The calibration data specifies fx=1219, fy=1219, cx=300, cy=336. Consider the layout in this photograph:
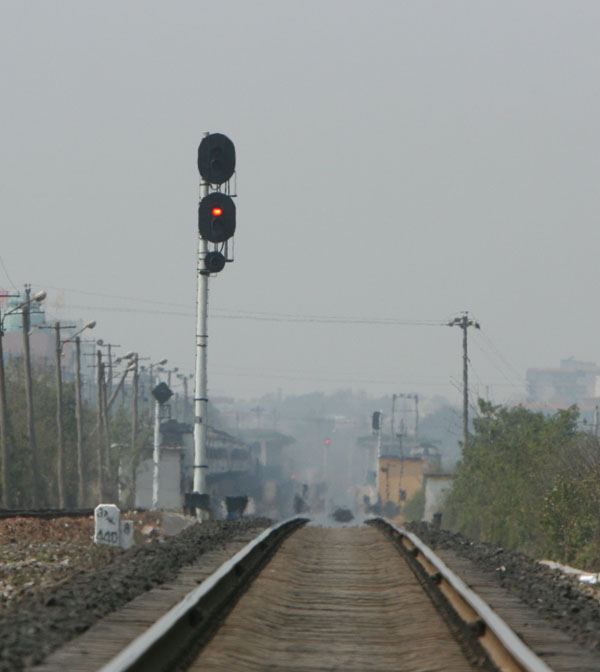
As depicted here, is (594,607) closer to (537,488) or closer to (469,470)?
(537,488)

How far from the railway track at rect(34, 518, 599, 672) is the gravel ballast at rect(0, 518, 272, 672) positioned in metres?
0.17

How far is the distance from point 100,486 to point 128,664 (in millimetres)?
67663

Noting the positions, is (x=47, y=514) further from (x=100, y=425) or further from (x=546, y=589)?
(x=100, y=425)

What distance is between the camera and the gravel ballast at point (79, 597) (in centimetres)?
710

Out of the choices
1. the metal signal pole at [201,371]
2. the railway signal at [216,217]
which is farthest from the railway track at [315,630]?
the metal signal pole at [201,371]

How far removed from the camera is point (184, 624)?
7.81 meters

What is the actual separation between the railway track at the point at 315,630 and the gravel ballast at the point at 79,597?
167 millimetres

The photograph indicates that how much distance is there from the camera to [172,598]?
9922 millimetres

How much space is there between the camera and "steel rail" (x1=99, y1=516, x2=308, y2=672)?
621cm

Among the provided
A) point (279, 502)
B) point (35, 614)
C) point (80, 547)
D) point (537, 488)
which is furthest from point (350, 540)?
point (279, 502)

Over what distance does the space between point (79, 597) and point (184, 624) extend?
2.26m

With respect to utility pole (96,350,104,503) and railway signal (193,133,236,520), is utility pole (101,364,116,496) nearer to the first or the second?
utility pole (96,350,104,503)

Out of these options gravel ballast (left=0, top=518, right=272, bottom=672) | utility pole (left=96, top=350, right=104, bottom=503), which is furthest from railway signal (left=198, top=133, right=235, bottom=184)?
utility pole (left=96, top=350, right=104, bottom=503)

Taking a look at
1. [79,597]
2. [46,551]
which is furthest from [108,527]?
[79,597]
